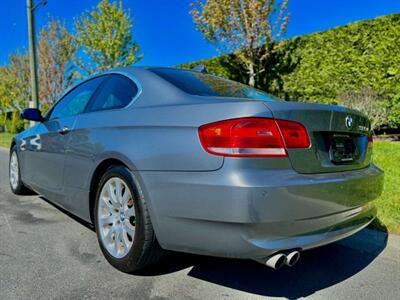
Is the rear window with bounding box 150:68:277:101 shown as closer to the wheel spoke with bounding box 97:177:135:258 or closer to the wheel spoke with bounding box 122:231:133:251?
the wheel spoke with bounding box 97:177:135:258

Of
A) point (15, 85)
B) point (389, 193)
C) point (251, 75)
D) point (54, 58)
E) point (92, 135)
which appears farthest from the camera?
point (15, 85)

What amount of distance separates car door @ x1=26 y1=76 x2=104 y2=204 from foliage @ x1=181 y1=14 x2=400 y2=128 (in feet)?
25.6

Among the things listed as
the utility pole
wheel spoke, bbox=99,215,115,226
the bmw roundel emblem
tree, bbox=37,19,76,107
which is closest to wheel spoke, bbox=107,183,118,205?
wheel spoke, bbox=99,215,115,226

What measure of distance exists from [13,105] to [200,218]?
80.1 feet

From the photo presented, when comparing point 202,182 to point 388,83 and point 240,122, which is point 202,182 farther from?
point 388,83

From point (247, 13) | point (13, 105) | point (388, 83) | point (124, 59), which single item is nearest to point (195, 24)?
point (247, 13)

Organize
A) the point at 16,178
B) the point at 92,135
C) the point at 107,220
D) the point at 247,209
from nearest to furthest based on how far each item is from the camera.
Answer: the point at 247,209, the point at 107,220, the point at 92,135, the point at 16,178

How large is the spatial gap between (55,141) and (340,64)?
28.9ft

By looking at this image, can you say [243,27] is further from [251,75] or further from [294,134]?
[294,134]

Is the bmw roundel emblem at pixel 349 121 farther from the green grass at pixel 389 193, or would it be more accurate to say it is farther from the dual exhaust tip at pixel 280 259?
the green grass at pixel 389 193

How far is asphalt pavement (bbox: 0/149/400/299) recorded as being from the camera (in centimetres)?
211

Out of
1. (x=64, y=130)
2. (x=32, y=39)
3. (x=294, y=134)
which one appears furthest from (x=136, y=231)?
(x=32, y=39)

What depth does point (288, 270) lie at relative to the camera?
2.46 metres

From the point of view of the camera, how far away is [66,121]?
3184 mm
